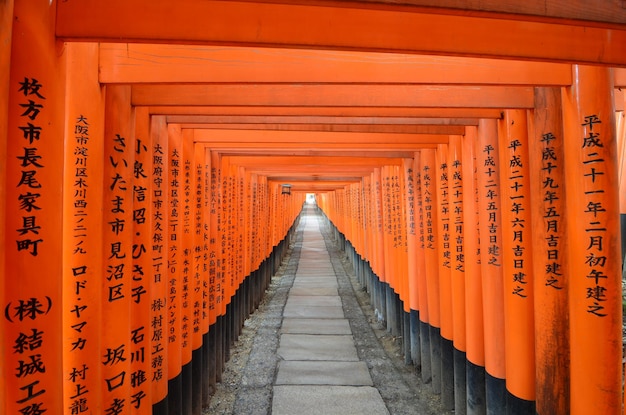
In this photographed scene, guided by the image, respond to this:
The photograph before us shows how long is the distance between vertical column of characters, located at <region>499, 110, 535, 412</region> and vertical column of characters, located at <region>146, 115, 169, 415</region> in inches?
115

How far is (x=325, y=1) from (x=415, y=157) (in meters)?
4.73

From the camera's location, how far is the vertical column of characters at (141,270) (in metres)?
3.02

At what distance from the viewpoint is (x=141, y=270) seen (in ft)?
10.1

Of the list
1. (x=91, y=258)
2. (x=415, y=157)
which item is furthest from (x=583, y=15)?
(x=415, y=157)

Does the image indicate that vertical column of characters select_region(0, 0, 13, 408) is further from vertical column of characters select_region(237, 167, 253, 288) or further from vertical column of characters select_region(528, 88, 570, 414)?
vertical column of characters select_region(237, 167, 253, 288)

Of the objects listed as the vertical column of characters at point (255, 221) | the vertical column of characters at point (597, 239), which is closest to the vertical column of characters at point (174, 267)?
the vertical column of characters at point (597, 239)

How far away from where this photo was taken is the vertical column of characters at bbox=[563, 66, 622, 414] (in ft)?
8.22

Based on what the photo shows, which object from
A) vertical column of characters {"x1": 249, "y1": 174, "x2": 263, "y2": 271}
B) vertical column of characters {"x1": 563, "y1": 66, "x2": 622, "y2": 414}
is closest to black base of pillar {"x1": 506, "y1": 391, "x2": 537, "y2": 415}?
vertical column of characters {"x1": 563, "y1": 66, "x2": 622, "y2": 414}

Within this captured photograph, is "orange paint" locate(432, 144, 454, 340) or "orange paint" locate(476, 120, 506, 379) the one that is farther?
"orange paint" locate(432, 144, 454, 340)

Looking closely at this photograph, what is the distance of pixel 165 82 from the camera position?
233 cm

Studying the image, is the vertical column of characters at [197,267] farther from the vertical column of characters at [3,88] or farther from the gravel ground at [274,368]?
the vertical column of characters at [3,88]

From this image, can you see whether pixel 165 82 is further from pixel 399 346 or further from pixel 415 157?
pixel 399 346

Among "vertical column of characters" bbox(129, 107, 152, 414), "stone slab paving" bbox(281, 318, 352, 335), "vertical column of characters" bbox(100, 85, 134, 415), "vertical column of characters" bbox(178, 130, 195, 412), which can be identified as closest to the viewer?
"vertical column of characters" bbox(100, 85, 134, 415)

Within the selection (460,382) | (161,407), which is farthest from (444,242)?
(161,407)
